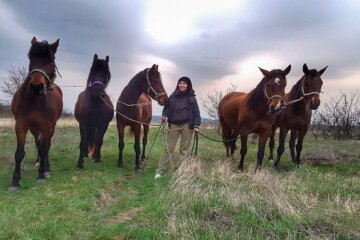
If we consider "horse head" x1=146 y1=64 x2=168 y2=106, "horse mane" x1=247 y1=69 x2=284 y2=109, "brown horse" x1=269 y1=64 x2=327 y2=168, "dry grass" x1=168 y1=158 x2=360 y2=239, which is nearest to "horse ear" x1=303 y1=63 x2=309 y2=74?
"brown horse" x1=269 y1=64 x2=327 y2=168

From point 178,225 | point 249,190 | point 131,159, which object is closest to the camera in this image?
point 178,225

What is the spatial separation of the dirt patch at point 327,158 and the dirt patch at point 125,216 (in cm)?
653

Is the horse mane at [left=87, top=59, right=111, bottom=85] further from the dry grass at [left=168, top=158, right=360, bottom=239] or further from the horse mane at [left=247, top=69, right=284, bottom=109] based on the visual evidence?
the horse mane at [left=247, top=69, right=284, bottom=109]

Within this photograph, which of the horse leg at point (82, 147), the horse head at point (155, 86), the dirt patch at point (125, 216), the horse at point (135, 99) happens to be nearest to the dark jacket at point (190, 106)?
the horse head at point (155, 86)

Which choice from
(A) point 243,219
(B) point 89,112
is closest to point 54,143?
(B) point 89,112

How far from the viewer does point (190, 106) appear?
8375 millimetres

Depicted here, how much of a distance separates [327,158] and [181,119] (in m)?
5.40

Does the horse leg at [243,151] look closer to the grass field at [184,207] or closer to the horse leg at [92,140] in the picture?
the grass field at [184,207]

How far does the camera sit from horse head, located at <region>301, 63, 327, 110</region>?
9430mm

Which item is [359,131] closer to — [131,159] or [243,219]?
[131,159]

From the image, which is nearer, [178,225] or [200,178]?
[178,225]

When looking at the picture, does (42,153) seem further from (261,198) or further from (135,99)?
(261,198)

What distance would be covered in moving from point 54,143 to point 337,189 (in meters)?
9.29

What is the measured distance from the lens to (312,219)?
4672 mm
